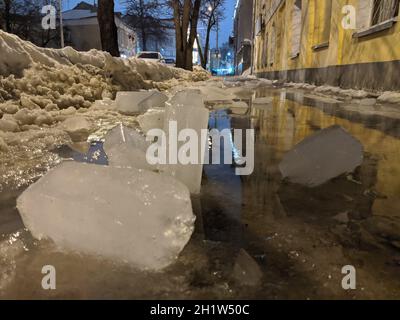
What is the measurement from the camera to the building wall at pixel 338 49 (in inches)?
197

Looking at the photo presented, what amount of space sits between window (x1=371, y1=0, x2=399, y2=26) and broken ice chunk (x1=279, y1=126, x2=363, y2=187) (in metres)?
4.58

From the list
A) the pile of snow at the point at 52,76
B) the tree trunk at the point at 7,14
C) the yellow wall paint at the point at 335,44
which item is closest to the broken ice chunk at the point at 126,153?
the pile of snow at the point at 52,76

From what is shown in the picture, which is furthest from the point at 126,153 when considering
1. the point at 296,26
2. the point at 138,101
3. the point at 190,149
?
the point at 296,26

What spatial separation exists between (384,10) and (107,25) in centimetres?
538

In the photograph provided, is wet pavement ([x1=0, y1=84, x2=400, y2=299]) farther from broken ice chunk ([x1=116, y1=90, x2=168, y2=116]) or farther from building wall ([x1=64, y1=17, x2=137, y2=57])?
building wall ([x1=64, y1=17, x2=137, y2=57])

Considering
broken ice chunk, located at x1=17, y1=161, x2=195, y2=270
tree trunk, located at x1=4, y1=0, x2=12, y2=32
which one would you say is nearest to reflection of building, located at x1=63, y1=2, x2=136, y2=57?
tree trunk, located at x1=4, y1=0, x2=12, y2=32

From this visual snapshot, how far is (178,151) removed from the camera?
131 centimetres

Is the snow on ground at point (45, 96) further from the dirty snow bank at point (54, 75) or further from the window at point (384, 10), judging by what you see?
the window at point (384, 10)

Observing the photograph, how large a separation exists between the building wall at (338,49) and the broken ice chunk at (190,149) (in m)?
4.31

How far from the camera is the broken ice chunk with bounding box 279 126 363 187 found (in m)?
1.44
